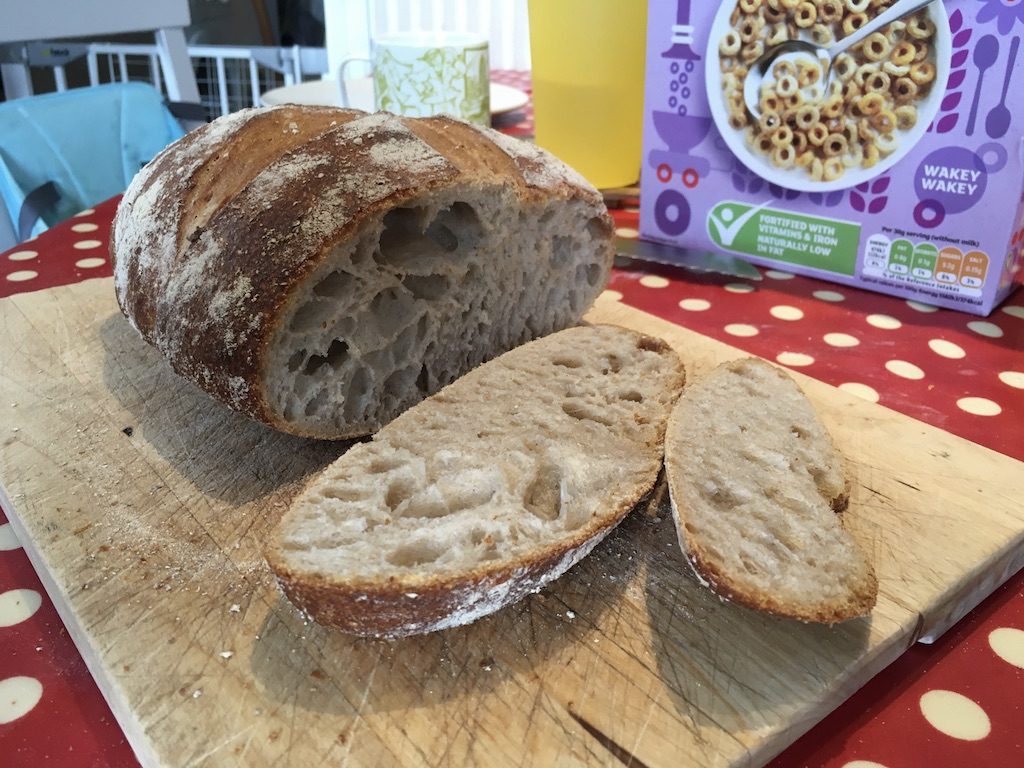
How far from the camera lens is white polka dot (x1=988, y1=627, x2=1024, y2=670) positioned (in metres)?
1.04

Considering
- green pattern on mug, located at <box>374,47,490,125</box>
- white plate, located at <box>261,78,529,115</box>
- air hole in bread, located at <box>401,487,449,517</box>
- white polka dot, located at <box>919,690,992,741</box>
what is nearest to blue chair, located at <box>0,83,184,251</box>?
white plate, located at <box>261,78,529,115</box>

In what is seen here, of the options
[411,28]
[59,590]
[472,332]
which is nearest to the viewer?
[59,590]

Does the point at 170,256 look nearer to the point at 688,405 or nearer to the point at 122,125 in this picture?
the point at 688,405

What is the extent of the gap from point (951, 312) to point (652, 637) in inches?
49.8

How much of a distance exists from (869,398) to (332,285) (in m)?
1.03

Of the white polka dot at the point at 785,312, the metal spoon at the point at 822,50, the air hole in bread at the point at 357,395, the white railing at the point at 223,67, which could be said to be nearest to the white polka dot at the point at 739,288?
the white polka dot at the point at 785,312

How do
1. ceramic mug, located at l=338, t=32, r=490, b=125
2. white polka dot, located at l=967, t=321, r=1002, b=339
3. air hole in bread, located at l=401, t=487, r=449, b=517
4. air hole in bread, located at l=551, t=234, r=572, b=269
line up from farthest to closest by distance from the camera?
ceramic mug, located at l=338, t=32, r=490, b=125, white polka dot, located at l=967, t=321, r=1002, b=339, air hole in bread, located at l=551, t=234, r=572, b=269, air hole in bread, located at l=401, t=487, r=449, b=517

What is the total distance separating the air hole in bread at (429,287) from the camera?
148cm

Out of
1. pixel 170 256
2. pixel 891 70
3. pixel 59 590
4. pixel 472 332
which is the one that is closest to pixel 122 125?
pixel 170 256

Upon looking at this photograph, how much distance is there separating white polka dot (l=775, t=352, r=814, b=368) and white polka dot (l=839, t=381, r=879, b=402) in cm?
10

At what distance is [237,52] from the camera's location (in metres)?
4.83

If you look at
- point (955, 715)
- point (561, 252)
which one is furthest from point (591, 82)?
point (955, 715)

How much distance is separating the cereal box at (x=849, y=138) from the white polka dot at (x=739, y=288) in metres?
0.09

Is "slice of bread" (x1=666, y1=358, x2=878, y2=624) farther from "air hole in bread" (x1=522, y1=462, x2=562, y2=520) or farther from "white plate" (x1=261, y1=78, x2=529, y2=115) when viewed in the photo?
"white plate" (x1=261, y1=78, x2=529, y2=115)
